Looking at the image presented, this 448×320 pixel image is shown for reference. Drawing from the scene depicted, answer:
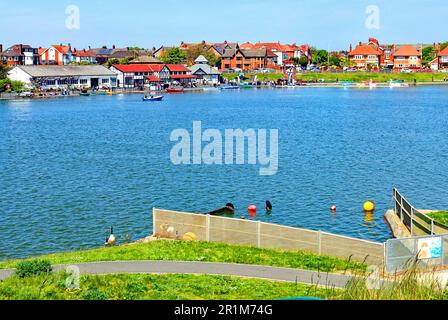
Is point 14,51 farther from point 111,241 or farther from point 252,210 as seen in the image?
point 111,241

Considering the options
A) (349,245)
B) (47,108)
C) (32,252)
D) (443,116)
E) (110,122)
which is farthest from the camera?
(47,108)

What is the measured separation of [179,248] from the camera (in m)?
28.5

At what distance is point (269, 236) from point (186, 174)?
29282 mm

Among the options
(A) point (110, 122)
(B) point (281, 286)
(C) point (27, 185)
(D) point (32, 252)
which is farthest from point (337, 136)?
(B) point (281, 286)

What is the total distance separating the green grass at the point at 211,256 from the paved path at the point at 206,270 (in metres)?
0.86

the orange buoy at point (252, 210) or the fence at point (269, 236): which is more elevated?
the fence at point (269, 236)

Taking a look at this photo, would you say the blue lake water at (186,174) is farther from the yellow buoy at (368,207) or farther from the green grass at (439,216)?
the green grass at (439,216)

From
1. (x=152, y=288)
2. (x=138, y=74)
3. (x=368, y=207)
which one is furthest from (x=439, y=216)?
(x=138, y=74)

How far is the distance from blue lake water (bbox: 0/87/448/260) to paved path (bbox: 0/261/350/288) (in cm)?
1068

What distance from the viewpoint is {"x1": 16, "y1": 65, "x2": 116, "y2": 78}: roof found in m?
165

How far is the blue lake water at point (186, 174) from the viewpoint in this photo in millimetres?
40719

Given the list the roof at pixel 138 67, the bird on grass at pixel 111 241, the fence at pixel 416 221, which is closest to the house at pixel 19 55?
the roof at pixel 138 67

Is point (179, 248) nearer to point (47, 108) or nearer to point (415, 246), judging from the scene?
point (415, 246)
